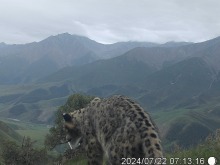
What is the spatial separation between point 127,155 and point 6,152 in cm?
5984

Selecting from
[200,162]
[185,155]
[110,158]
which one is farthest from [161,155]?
[185,155]

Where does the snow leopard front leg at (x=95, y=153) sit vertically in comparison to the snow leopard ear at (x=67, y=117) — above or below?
below

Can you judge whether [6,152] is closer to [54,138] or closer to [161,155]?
[54,138]

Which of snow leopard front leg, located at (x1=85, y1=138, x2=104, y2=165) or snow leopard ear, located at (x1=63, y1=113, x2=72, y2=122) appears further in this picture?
snow leopard ear, located at (x1=63, y1=113, x2=72, y2=122)

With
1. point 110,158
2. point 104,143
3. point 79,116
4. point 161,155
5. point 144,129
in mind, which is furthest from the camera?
point 79,116

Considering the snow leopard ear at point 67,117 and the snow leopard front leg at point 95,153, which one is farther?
the snow leopard ear at point 67,117

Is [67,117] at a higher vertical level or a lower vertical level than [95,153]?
higher

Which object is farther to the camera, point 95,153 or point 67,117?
point 67,117

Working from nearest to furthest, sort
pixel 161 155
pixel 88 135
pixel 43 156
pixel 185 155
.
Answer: pixel 161 155
pixel 88 135
pixel 185 155
pixel 43 156

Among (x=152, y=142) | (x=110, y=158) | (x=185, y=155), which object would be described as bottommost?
(x=185, y=155)

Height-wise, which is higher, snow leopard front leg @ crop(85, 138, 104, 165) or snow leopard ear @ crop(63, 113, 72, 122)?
snow leopard ear @ crop(63, 113, 72, 122)

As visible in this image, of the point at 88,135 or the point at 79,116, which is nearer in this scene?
the point at 88,135

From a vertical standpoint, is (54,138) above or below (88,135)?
below

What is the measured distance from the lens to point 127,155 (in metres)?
8.68
